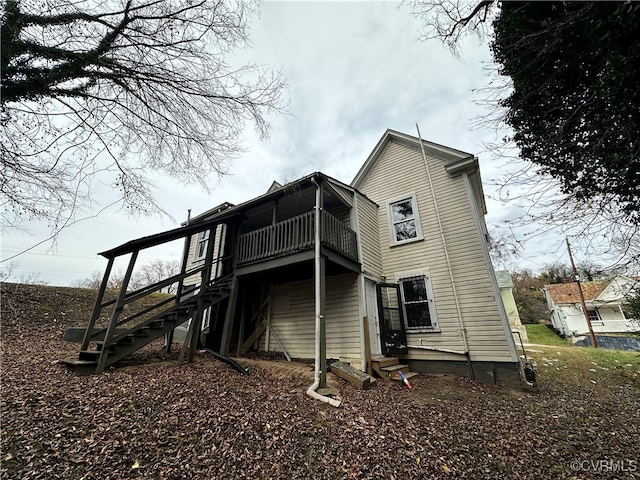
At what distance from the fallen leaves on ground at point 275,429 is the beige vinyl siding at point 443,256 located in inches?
71.7

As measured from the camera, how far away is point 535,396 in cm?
621

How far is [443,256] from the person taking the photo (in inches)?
344

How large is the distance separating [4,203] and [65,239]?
3.52 feet

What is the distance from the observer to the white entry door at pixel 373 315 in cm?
802

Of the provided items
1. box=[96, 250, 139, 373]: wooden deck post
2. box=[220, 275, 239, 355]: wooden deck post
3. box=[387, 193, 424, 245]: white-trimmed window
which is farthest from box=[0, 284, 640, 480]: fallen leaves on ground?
box=[387, 193, 424, 245]: white-trimmed window

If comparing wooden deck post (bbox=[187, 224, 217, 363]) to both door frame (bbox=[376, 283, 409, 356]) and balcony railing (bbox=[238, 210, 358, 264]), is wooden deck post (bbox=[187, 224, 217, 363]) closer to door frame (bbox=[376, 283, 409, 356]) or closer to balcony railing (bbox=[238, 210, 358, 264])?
balcony railing (bbox=[238, 210, 358, 264])

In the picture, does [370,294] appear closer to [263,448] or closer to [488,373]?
[488,373]

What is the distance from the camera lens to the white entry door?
8.02 m

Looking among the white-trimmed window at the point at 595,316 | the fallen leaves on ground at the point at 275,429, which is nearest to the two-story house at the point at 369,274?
the fallen leaves on ground at the point at 275,429

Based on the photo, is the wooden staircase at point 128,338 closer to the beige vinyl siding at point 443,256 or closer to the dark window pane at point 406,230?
the beige vinyl siding at point 443,256

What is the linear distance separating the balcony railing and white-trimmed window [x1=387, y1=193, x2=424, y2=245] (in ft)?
6.94

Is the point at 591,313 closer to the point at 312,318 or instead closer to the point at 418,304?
the point at 418,304

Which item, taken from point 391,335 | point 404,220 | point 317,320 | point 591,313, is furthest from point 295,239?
point 591,313

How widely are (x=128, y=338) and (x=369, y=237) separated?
7619mm
